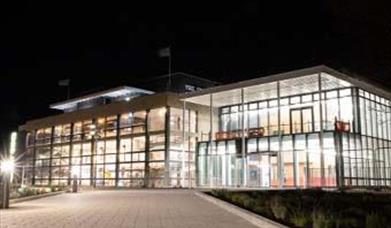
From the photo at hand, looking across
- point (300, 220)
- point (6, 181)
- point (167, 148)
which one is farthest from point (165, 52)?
point (300, 220)

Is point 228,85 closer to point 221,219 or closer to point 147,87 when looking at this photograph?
point 147,87

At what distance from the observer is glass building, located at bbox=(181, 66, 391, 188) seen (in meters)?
35.9

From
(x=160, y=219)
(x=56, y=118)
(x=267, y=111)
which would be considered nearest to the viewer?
(x=160, y=219)

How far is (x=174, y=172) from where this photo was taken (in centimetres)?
4606

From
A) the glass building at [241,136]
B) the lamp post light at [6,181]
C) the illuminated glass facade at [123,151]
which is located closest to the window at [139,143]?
the illuminated glass facade at [123,151]

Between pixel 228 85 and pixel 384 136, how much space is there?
548 inches

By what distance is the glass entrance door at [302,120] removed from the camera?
40.6m

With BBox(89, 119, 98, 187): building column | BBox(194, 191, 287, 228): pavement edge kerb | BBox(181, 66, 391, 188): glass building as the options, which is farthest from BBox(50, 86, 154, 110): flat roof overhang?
BBox(194, 191, 287, 228): pavement edge kerb

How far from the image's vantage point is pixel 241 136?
42.6 m

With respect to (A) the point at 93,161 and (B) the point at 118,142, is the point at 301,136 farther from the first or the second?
(A) the point at 93,161

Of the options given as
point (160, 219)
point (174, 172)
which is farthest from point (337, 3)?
point (174, 172)

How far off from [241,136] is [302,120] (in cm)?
542

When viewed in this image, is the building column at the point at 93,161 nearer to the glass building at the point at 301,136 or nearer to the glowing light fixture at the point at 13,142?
the glass building at the point at 301,136

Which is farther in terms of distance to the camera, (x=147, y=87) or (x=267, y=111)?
(x=147, y=87)
